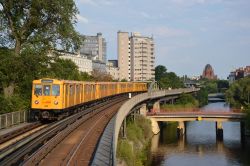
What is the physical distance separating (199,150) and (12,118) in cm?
3334

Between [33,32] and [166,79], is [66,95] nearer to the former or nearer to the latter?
[33,32]

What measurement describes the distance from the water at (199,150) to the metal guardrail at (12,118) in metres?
20.1

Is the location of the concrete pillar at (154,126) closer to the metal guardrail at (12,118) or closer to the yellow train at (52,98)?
the yellow train at (52,98)

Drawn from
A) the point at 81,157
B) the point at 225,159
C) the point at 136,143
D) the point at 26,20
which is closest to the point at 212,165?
the point at 225,159

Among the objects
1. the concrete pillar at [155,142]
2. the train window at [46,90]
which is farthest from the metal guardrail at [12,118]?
the concrete pillar at [155,142]

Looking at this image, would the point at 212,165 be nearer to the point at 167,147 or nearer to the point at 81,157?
the point at 167,147

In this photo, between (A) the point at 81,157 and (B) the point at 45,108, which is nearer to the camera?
(A) the point at 81,157

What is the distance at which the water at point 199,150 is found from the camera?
4928cm

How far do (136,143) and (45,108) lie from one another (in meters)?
20.3

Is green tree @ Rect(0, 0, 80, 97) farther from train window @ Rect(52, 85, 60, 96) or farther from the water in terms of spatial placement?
the water

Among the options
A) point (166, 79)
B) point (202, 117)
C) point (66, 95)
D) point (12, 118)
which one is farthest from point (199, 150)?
point (166, 79)

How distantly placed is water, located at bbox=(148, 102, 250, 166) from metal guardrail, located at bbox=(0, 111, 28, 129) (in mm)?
20079

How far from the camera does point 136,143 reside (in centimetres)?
5109

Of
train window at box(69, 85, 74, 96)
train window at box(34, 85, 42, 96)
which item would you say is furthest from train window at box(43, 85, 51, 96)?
train window at box(69, 85, 74, 96)
